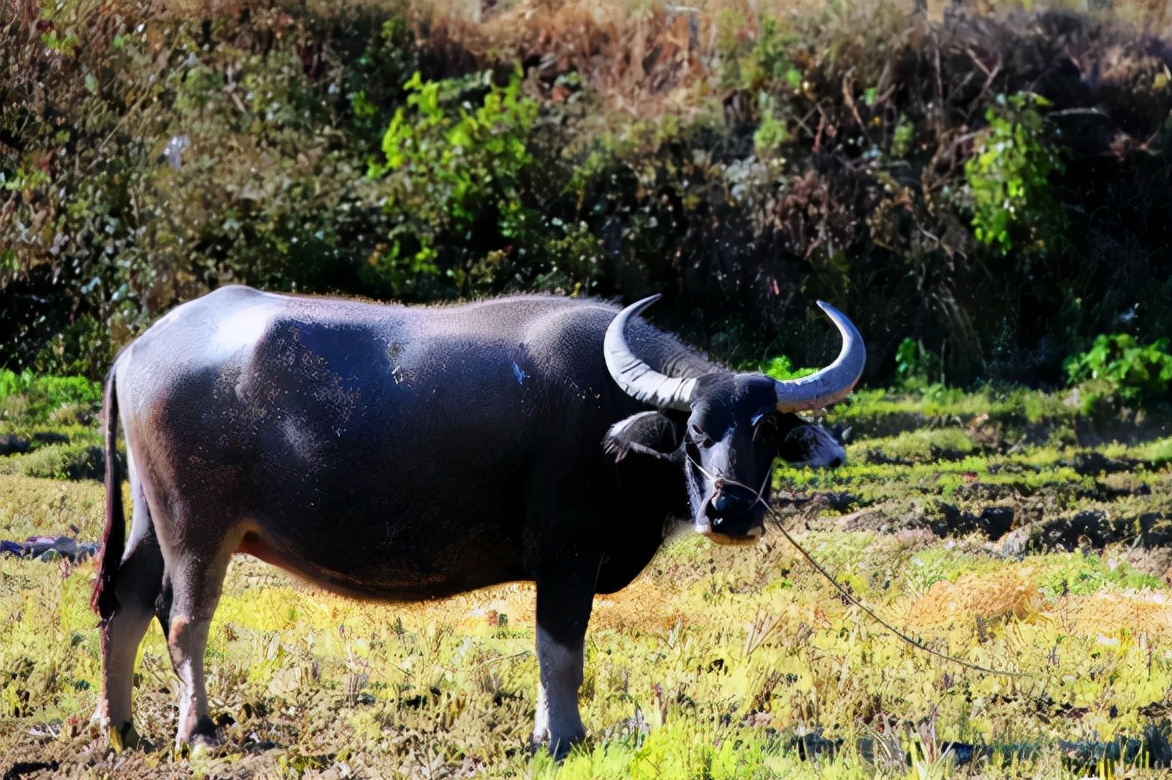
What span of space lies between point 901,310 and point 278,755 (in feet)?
34.8

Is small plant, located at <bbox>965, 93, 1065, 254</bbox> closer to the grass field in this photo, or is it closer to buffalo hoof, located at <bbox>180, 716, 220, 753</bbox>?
the grass field

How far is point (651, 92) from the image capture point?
51.0 ft

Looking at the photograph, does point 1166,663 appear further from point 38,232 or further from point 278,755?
point 38,232

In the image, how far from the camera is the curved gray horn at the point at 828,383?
193 inches

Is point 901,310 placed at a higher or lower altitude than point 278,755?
lower

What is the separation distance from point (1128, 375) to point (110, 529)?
33.8 feet

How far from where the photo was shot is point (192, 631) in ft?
16.8

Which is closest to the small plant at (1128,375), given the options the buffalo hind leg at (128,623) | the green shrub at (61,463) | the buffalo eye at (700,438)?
the green shrub at (61,463)

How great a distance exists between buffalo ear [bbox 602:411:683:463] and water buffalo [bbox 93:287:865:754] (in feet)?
0.06

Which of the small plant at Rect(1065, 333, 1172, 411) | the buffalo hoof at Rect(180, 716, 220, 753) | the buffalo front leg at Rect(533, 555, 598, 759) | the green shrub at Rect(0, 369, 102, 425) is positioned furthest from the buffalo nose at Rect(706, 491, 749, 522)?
the small plant at Rect(1065, 333, 1172, 411)

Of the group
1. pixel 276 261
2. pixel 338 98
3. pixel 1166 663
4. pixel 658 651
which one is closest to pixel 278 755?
pixel 658 651

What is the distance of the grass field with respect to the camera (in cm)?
491

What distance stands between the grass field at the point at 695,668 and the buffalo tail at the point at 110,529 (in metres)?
0.42

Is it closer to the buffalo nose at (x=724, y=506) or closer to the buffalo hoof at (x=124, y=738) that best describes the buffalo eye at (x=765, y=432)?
the buffalo nose at (x=724, y=506)
